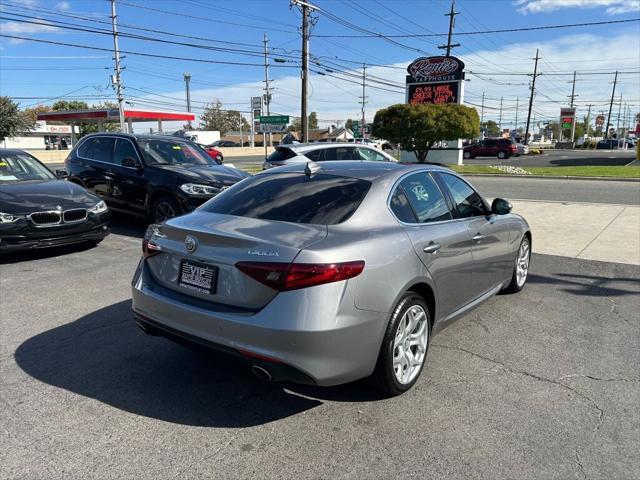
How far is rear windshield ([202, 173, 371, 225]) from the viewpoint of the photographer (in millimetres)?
3398

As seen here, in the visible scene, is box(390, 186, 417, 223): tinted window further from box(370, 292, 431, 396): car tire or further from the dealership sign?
the dealership sign

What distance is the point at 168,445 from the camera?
9.36 ft

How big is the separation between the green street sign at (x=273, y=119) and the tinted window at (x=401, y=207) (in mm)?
19887

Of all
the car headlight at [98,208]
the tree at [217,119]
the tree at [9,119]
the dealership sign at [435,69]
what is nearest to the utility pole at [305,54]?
the dealership sign at [435,69]

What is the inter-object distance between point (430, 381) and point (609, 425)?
3.71 ft

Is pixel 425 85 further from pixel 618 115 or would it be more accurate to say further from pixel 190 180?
pixel 618 115

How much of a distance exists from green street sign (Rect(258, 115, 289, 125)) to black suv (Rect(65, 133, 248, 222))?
13.4 m

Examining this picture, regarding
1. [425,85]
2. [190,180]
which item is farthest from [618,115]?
[190,180]

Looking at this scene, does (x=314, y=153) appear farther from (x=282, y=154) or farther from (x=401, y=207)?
(x=401, y=207)

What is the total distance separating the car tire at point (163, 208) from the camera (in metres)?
8.35

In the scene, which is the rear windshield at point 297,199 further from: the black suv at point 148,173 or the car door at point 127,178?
the car door at point 127,178

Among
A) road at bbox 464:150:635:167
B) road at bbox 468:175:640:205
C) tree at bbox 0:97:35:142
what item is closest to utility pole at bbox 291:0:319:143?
road at bbox 468:175:640:205

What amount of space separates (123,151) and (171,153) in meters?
0.86

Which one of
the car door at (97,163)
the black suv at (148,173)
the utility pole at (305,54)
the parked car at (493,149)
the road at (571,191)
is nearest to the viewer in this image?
the black suv at (148,173)
